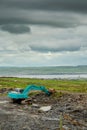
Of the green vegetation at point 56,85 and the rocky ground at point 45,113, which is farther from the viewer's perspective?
the green vegetation at point 56,85

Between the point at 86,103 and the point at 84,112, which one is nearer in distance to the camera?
the point at 84,112

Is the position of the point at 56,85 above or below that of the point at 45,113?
above

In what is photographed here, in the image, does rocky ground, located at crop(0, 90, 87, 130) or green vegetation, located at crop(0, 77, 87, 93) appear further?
green vegetation, located at crop(0, 77, 87, 93)

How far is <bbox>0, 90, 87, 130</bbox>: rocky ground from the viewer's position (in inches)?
898

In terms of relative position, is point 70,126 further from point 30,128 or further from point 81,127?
point 30,128

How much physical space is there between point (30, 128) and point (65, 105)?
26.0 feet

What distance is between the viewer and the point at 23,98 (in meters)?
31.7

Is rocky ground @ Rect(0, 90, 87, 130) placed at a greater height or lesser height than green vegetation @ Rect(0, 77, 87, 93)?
lesser

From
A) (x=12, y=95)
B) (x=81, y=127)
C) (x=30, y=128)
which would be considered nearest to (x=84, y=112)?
(x=81, y=127)

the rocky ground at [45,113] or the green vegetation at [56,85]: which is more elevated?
the green vegetation at [56,85]

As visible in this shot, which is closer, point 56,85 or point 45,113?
point 45,113

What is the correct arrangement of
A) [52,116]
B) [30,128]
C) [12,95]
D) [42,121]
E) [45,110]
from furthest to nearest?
[12,95] < [45,110] < [52,116] < [42,121] < [30,128]

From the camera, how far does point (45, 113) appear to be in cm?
2714

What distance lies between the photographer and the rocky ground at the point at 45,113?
22.8 m
